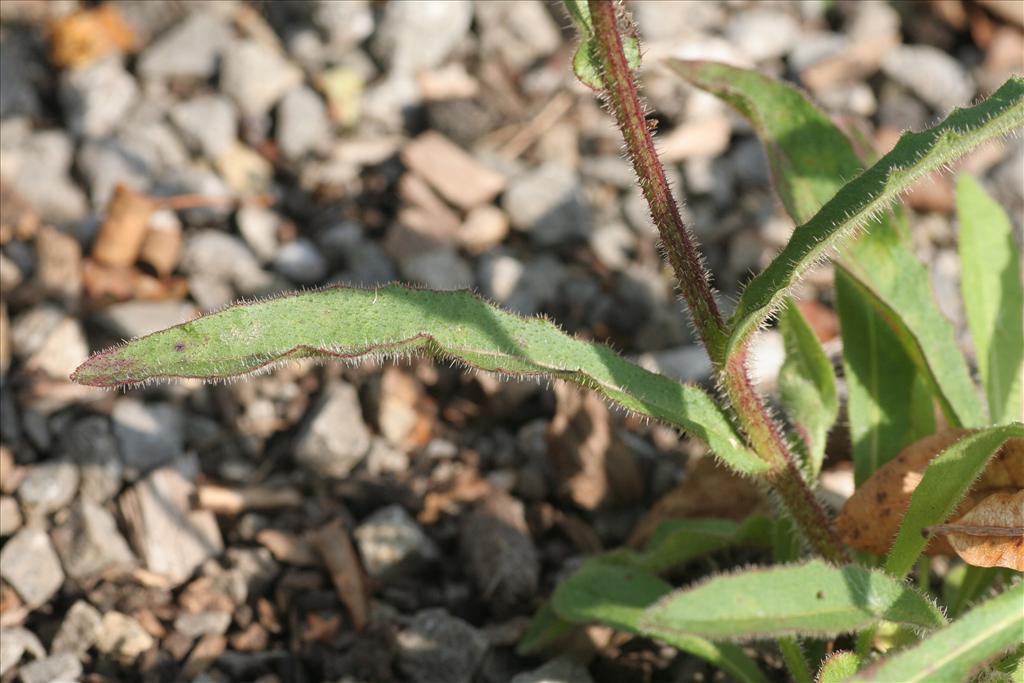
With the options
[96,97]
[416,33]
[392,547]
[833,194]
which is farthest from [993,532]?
[96,97]

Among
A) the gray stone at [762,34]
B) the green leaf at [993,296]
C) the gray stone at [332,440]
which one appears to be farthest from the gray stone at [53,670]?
the gray stone at [762,34]

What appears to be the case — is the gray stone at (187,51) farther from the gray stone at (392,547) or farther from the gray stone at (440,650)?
the gray stone at (440,650)

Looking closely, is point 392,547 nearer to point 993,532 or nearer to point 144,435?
point 144,435

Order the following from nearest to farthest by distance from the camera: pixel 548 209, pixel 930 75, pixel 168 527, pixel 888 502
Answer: pixel 888 502
pixel 168 527
pixel 548 209
pixel 930 75

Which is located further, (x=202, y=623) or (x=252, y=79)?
(x=252, y=79)

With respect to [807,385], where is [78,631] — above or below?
below
